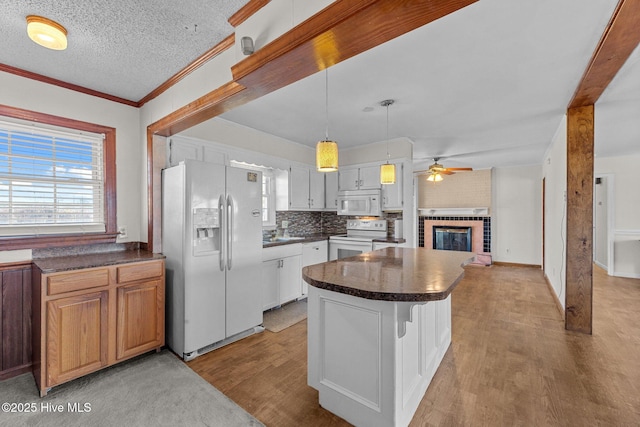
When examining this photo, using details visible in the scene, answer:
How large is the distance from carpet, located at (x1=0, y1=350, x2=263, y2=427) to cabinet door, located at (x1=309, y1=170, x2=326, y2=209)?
123 inches

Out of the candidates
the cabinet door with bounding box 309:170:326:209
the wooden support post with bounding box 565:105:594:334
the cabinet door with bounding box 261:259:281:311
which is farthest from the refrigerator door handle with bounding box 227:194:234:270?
the wooden support post with bounding box 565:105:594:334

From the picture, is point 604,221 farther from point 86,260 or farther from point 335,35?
point 86,260

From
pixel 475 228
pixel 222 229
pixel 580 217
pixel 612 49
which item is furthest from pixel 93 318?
pixel 475 228

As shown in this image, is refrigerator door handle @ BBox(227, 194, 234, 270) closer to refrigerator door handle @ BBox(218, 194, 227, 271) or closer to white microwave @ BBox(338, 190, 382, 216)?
refrigerator door handle @ BBox(218, 194, 227, 271)

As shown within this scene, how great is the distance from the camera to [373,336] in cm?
160

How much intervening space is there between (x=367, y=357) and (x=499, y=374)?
1385 millimetres

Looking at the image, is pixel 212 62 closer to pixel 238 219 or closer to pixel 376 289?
pixel 238 219

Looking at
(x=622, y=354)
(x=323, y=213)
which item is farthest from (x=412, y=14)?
(x=323, y=213)

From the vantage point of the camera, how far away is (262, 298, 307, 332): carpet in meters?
3.21

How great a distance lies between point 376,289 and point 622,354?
285cm

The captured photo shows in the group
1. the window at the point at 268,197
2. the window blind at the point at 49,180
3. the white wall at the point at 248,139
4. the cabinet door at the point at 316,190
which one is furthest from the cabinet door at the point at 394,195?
the window blind at the point at 49,180

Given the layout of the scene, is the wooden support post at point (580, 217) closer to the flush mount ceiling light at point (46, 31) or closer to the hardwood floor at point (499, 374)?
the hardwood floor at point (499, 374)

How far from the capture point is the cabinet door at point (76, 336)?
202 centimetres

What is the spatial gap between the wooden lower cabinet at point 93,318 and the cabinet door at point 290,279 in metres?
1.52
